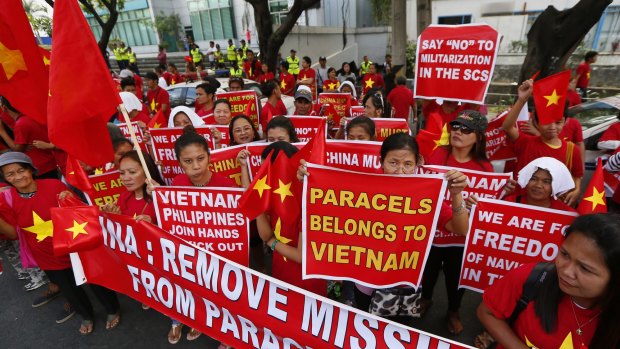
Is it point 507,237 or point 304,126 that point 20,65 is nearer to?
point 304,126

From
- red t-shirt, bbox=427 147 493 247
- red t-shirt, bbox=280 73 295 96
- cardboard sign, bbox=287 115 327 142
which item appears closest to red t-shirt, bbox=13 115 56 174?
cardboard sign, bbox=287 115 327 142

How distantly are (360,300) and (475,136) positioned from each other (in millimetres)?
1669

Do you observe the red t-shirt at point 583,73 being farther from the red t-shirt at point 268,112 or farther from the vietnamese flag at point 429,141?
the red t-shirt at point 268,112

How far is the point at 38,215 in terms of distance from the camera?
3049 mm

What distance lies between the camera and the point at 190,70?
14.6 m

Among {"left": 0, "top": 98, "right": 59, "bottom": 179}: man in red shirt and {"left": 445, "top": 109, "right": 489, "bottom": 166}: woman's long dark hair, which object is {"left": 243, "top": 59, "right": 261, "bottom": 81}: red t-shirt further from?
{"left": 445, "top": 109, "right": 489, "bottom": 166}: woman's long dark hair

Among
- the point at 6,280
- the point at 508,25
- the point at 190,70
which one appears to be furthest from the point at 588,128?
the point at 508,25

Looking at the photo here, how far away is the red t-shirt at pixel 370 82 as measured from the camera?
9.12 meters

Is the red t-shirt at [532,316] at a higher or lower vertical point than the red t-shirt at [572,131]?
lower

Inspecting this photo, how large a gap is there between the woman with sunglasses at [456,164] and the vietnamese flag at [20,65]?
325 cm

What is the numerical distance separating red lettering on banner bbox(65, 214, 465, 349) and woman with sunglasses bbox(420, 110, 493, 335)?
116cm

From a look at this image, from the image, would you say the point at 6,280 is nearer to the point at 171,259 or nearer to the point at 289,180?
the point at 171,259

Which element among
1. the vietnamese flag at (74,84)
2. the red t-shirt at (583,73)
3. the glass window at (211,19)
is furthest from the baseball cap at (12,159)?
the glass window at (211,19)

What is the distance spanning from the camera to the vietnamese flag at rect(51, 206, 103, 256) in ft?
8.43
